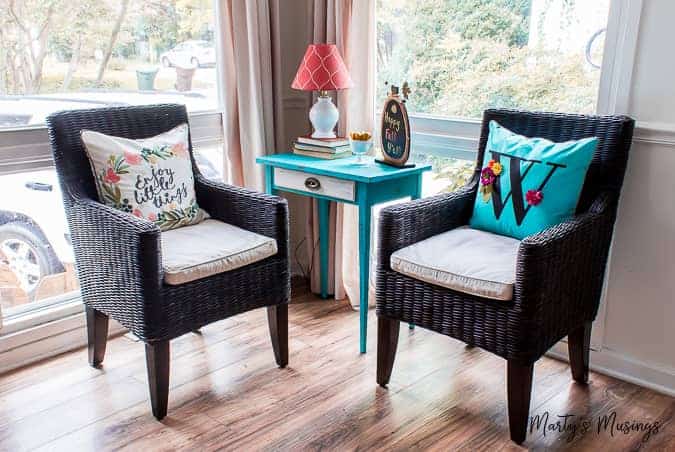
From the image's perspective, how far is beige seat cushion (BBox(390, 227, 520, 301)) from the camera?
5.93 ft

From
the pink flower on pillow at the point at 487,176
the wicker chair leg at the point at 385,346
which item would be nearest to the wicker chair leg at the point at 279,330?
the wicker chair leg at the point at 385,346

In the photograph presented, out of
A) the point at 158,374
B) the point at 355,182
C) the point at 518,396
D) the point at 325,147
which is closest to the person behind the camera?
the point at 518,396

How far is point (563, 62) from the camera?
2.32 meters

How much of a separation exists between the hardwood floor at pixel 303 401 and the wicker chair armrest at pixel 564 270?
1.08 feet

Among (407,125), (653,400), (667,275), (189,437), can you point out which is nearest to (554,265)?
(667,275)

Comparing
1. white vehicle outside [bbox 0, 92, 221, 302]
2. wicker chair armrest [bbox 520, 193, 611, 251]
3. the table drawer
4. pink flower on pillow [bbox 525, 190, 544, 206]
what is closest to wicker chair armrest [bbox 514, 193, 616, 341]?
wicker chair armrest [bbox 520, 193, 611, 251]

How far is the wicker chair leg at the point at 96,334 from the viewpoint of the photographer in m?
2.27

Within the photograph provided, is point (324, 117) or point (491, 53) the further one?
point (324, 117)

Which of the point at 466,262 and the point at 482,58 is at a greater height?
the point at 482,58

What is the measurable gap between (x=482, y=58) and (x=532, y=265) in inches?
44.1

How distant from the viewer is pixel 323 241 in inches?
117

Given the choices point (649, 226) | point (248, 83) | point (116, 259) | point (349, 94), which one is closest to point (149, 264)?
point (116, 259)

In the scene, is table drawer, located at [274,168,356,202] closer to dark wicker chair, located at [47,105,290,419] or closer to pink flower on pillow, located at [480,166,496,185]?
dark wicker chair, located at [47,105,290,419]

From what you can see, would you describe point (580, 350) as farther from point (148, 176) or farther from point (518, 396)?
point (148, 176)
